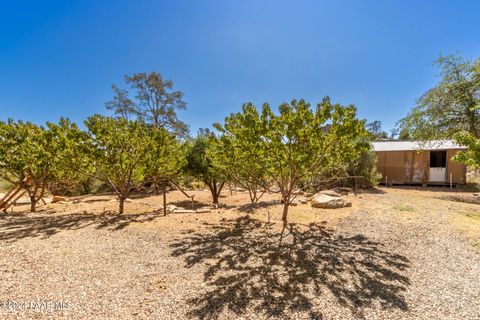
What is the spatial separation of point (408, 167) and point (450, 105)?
6710mm

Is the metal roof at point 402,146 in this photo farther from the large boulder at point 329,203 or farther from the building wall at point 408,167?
the large boulder at point 329,203

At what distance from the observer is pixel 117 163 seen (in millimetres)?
8594

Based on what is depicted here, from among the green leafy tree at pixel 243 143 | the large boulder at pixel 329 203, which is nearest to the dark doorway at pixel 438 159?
the large boulder at pixel 329 203

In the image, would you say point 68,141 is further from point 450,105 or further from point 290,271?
point 450,105

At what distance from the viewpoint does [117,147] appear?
27.6ft

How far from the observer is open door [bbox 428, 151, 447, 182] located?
18.9 meters

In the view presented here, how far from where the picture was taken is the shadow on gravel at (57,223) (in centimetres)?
691

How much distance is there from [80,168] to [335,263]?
9.77 metres

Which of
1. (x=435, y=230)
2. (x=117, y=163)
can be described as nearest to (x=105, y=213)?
(x=117, y=163)

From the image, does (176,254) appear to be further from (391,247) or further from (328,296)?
(391,247)

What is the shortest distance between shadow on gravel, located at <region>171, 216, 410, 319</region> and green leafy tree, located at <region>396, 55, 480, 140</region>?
13.8 m

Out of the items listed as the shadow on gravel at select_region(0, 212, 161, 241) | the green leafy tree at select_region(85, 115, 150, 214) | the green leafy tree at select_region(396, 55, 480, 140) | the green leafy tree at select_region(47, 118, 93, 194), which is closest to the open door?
the green leafy tree at select_region(396, 55, 480, 140)

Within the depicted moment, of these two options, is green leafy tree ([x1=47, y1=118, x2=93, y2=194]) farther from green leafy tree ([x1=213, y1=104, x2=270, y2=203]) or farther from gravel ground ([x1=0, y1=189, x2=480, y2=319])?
green leafy tree ([x1=213, y1=104, x2=270, y2=203])

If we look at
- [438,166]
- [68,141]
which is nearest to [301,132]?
[68,141]
